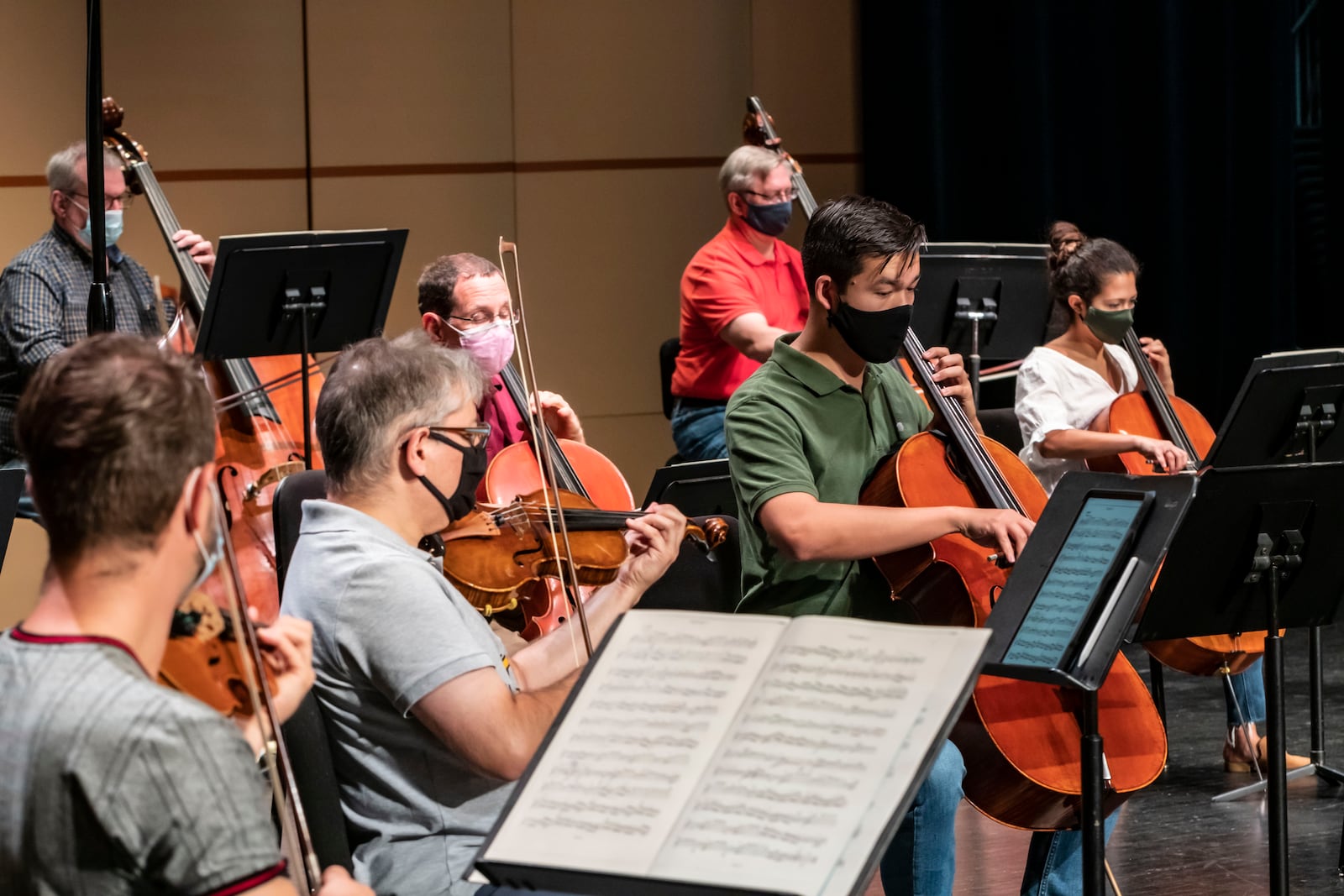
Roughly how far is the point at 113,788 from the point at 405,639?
0.67m

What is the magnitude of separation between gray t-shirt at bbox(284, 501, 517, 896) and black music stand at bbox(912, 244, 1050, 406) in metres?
2.57

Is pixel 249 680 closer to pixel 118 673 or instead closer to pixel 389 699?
pixel 118 673

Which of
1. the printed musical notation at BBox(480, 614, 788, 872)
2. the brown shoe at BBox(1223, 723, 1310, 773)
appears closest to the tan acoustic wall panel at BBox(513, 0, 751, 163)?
the brown shoe at BBox(1223, 723, 1310, 773)

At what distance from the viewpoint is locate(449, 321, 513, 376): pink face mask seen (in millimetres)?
3613

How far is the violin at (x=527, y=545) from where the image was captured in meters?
2.74

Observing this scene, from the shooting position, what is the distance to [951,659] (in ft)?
4.59

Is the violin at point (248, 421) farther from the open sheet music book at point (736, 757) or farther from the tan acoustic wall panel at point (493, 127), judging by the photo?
the open sheet music book at point (736, 757)

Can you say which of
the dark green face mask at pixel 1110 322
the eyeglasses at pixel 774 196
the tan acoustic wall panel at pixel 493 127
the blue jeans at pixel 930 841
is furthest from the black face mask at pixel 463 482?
the tan acoustic wall panel at pixel 493 127

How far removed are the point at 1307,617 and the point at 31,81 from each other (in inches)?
183

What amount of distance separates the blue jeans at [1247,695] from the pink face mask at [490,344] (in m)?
1.96

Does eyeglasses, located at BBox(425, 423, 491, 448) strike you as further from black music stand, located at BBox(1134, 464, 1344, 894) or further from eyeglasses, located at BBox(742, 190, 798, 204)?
eyeglasses, located at BBox(742, 190, 798, 204)

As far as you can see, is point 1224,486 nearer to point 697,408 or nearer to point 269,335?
point 269,335

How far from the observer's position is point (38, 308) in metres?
4.22

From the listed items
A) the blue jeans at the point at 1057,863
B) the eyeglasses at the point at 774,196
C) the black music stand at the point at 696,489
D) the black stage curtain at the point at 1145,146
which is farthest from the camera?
the black stage curtain at the point at 1145,146
